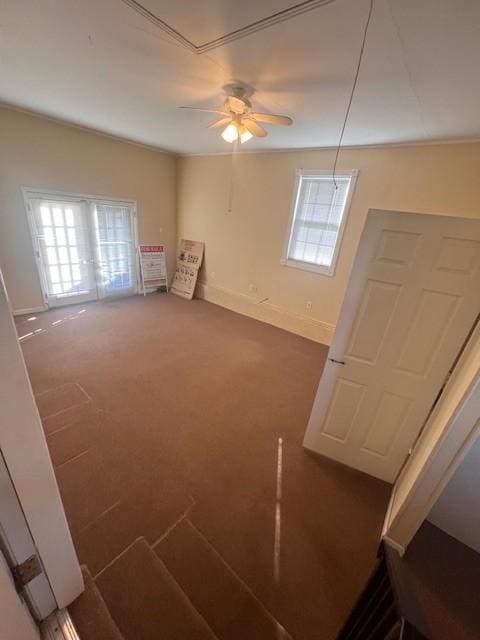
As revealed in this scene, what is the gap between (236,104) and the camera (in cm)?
226

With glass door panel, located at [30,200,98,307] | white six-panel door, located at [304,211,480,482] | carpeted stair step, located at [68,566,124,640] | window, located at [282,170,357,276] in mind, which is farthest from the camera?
glass door panel, located at [30,200,98,307]

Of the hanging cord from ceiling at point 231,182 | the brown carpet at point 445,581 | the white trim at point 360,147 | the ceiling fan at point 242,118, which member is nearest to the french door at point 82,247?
the hanging cord from ceiling at point 231,182

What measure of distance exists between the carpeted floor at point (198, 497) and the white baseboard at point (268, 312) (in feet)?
3.44

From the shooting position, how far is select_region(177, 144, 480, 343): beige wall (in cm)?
293

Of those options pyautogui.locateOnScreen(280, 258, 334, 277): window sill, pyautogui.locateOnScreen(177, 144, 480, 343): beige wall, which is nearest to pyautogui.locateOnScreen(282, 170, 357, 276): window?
pyautogui.locateOnScreen(280, 258, 334, 277): window sill

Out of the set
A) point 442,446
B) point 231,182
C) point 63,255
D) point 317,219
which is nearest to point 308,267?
point 317,219

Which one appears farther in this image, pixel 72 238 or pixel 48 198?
pixel 72 238

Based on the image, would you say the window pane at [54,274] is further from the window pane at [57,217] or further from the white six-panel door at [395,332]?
the white six-panel door at [395,332]

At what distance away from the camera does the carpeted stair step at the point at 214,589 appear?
125 centimetres

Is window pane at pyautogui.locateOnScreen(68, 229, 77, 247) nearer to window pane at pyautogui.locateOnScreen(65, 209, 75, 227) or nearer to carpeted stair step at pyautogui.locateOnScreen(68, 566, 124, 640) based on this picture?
window pane at pyautogui.locateOnScreen(65, 209, 75, 227)

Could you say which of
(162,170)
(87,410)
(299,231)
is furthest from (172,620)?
(162,170)

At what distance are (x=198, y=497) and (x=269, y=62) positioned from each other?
3160 mm

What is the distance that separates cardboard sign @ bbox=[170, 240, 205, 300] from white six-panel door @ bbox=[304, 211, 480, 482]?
4264 mm

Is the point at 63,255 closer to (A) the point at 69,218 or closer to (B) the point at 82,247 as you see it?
(B) the point at 82,247
